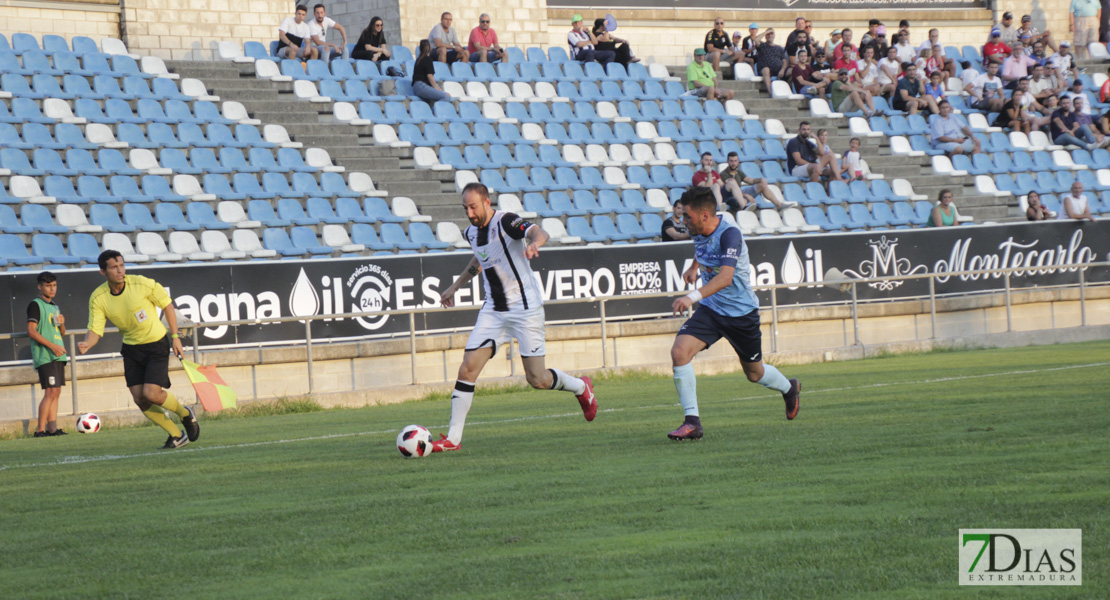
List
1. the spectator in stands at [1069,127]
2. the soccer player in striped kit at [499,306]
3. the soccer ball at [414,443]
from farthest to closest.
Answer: the spectator in stands at [1069,127] < the soccer player in striped kit at [499,306] < the soccer ball at [414,443]

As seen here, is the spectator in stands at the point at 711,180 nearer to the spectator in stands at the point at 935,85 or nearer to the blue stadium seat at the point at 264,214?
the blue stadium seat at the point at 264,214

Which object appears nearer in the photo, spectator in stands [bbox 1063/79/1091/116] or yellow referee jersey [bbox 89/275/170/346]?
yellow referee jersey [bbox 89/275/170/346]

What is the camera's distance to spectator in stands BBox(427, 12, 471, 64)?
26.4m

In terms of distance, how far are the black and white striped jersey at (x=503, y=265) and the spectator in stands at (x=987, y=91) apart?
22.9 m

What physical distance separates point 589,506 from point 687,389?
331 cm

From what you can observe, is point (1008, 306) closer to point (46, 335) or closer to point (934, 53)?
point (934, 53)

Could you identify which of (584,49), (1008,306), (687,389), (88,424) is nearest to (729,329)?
(687,389)

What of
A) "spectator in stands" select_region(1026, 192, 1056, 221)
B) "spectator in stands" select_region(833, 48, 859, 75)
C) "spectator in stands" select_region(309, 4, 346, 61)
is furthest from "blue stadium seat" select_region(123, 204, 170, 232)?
"spectator in stands" select_region(833, 48, 859, 75)

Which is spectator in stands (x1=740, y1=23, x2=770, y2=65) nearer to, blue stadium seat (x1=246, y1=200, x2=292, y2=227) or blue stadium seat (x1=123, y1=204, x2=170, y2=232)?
blue stadium seat (x1=246, y1=200, x2=292, y2=227)

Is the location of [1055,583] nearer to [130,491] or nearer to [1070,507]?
[1070,507]

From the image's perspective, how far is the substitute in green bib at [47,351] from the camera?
50.4 ft

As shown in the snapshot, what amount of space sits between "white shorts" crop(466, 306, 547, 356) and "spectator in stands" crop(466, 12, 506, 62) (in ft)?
56.8

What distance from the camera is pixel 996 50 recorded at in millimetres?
32219

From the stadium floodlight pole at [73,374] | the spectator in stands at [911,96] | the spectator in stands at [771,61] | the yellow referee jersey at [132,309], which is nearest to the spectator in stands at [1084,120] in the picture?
the spectator in stands at [911,96]
